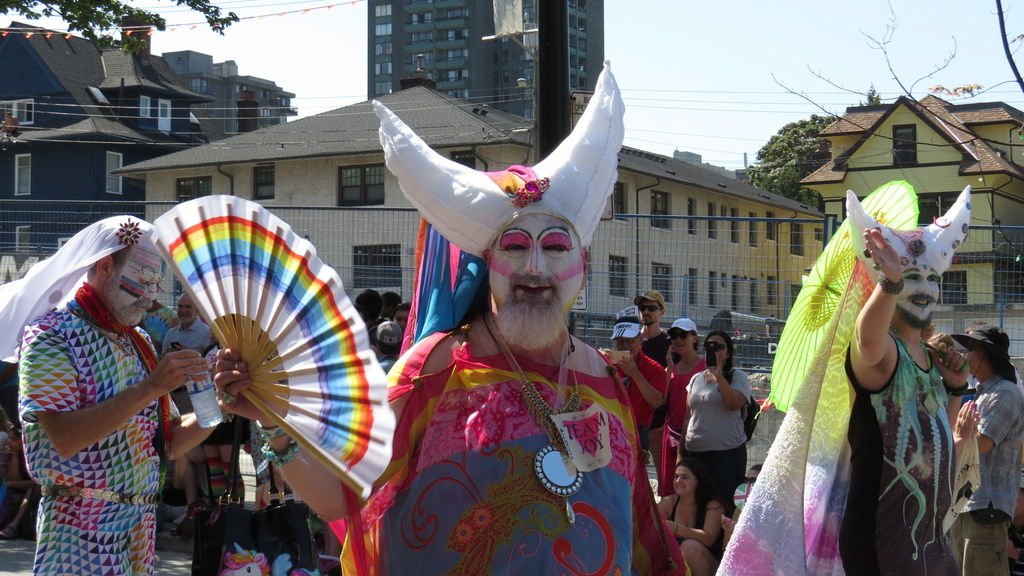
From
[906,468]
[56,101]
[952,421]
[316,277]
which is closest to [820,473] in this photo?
[906,468]

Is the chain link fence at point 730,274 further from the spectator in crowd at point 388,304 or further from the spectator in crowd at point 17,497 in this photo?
the spectator in crowd at point 17,497

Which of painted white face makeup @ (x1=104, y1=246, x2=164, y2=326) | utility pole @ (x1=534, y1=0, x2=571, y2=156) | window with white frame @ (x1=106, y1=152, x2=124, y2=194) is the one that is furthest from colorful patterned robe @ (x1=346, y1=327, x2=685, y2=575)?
window with white frame @ (x1=106, y1=152, x2=124, y2=194)

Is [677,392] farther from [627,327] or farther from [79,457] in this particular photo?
[79,457]

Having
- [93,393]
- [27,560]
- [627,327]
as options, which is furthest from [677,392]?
[93,393]

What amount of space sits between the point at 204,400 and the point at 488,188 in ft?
3.86

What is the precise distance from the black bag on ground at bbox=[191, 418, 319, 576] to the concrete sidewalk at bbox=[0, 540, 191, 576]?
3934mm

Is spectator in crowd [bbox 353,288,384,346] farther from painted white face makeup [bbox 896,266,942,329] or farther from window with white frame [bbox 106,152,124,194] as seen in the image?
window with white frame [bbox 106,152,124,194]

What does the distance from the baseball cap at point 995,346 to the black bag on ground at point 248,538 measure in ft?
13.3

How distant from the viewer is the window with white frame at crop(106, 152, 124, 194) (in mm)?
41125

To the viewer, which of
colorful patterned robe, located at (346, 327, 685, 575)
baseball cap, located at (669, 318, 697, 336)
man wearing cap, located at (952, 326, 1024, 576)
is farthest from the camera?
baseball cap, located at (669, 318, 697, 336)

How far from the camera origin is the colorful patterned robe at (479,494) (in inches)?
132

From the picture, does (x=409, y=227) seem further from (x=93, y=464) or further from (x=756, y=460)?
(x=93, y=464)

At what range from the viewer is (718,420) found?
7766 millimetres

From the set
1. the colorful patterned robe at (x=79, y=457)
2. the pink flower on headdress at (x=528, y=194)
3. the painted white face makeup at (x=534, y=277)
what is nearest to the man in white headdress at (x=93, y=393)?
the colorful patterned robe at (x=79, y=457)
